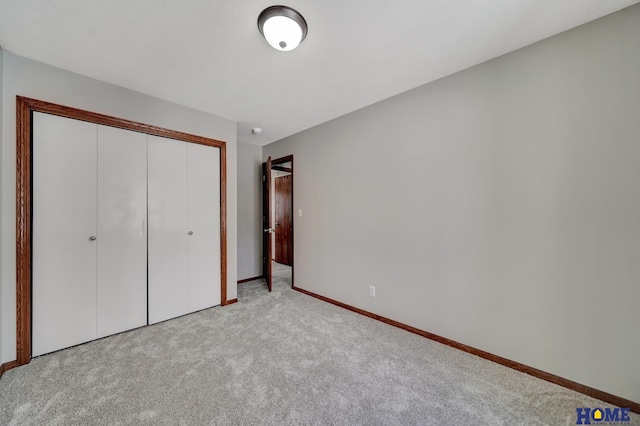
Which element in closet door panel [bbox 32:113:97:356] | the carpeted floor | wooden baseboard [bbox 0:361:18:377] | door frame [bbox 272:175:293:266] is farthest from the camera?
door frame [bbox 272:175:293:266]

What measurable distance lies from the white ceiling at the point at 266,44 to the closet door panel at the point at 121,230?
25.0 inches

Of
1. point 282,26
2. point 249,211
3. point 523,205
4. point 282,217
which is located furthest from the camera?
point 282,217

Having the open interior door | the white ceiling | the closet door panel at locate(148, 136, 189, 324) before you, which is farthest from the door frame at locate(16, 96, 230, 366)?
the open interior door

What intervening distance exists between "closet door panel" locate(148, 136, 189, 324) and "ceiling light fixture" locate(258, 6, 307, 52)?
72.0 inches

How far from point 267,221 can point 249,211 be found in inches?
20.3

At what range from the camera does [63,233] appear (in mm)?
2092

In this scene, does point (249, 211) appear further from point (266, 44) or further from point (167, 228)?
point (266, 44)

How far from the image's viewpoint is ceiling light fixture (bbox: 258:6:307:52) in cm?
144

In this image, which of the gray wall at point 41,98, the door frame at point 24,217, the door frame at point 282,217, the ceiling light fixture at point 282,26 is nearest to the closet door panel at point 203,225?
the gray wall at point 41,98

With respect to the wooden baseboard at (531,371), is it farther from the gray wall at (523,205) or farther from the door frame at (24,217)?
the door frame at (24,217)

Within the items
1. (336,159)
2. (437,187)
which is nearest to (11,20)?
(336,159)

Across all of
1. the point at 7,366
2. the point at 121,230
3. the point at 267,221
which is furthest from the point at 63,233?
the point at 267,221

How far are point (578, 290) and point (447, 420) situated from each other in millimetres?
1246

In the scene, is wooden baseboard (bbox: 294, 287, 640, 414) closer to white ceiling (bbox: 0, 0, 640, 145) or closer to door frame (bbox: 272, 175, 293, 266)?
white ceiling (bbox: 0, 0, 640, 145)
